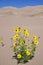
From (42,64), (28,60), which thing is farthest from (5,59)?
(42,64)

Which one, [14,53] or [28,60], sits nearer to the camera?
[28,60]

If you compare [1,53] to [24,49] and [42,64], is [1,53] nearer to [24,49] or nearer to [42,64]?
[24,49]

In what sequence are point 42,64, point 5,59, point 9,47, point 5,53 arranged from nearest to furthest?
point 42,64, point 5,59, point 5,53, point 9,47

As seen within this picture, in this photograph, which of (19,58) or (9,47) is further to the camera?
(9,47)

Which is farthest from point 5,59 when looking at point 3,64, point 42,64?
point 42,64

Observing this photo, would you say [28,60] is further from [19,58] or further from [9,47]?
[9,47]

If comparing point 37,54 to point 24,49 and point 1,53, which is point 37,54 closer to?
point 24,49

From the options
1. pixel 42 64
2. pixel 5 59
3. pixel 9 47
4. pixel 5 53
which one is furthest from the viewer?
pixel 9 47

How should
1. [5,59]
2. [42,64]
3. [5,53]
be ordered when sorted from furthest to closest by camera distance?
[5,53], [5,59], [42,64]

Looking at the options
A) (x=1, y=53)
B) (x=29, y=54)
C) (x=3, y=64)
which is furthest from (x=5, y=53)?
(x=29, y=54)
